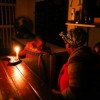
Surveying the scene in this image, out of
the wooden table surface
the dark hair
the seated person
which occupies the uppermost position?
the dark hair

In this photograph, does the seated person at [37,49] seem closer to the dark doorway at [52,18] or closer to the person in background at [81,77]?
the dark doorway at [52,18]

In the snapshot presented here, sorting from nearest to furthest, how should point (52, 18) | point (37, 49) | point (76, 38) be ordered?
point (76, 38) → point (37, 49) → point (52, 18)

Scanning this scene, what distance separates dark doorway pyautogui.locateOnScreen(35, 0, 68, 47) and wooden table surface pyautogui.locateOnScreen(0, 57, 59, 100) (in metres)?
1.32

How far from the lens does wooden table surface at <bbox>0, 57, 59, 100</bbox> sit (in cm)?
111

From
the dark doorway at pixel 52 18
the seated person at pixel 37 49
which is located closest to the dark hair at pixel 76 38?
the seated person at pixel 37 49

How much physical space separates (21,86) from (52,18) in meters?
2.08

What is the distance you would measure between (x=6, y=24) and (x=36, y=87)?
322 centimetres

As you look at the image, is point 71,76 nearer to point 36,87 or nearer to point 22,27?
point 36,87

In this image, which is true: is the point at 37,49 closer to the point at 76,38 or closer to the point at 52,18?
the point at 52,18

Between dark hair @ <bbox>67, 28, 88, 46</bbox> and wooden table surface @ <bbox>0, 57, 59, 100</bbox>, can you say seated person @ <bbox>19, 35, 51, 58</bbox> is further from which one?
dark hair @ <bbox>67, 28, 88, 46</bbox>

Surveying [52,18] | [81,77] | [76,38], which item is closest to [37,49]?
[52,18]

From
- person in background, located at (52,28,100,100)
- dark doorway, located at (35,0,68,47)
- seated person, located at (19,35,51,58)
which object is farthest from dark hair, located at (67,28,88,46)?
dark doorway, located at (35,0,68,47)

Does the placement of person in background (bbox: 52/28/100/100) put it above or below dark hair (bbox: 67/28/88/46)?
below

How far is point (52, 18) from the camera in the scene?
3.13 metres
